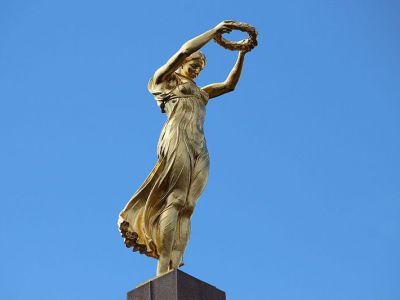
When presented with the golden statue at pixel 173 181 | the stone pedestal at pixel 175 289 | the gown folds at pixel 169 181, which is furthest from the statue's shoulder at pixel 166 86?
the stone pedestal at pixel 175 289

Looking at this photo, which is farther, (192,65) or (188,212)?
(192,65)

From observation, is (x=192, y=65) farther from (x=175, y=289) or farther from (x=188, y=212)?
(x=175, y=289)

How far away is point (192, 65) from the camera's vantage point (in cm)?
1318

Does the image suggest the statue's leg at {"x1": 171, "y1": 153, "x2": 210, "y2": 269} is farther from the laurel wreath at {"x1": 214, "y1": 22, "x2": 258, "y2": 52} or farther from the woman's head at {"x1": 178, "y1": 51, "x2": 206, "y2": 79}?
the laurel wreath at {"x1": 214, "y1": 22, "x2": 258, "y2": 52}

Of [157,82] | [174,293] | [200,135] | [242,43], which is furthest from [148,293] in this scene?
[242,43]

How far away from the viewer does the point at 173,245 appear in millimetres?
11805

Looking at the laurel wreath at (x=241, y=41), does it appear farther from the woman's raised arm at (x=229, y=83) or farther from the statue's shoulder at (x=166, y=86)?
the statue's shoulder at (x=166, y=86)

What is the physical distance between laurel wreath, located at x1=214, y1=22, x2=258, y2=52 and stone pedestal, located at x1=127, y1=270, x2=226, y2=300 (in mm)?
4266

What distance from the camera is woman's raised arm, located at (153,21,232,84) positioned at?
12.5 meters

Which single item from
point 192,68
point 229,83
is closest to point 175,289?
point 192,68

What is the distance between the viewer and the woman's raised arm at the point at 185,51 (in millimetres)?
12531

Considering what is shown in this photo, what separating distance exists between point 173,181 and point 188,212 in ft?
1.78

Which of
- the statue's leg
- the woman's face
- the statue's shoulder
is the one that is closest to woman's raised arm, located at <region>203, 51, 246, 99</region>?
the woman's face

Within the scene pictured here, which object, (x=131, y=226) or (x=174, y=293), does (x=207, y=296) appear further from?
(x=131, y=226)
